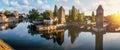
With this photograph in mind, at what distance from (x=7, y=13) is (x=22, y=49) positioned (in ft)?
447

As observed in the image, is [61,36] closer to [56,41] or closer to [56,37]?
[56,37]

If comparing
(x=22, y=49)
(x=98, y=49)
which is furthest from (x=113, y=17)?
(x=22, y=49)

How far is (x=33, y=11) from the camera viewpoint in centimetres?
15088

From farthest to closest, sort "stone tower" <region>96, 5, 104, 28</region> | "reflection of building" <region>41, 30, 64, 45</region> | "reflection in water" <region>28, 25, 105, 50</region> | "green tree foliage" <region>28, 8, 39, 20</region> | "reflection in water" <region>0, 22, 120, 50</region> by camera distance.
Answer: "green tree foliage" <region>28, 8, 39, 20</region> → "stone tower" <region>96, 5, 104, 28</region> → "reflection of building" <region>41, 30, 64, 45</region> → "reflection in water" <region>28, 25, 105, 50</region> → "reflection in water" <region>0, 22, 120, 50</region>

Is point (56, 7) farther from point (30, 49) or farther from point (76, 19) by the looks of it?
point (30, 49)

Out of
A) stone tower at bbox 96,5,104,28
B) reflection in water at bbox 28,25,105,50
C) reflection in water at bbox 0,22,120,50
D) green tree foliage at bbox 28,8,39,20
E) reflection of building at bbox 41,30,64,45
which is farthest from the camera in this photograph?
green tree foliage at bbox 28,8,39,20

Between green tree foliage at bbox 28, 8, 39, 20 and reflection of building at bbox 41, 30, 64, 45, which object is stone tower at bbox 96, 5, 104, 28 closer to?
reflection of building at bbox 41, 30, 64, 45

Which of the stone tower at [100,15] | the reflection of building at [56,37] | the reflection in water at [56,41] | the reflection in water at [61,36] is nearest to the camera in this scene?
the reflection in water at [56,41]

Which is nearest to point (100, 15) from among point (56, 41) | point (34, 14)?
point (56, 41)

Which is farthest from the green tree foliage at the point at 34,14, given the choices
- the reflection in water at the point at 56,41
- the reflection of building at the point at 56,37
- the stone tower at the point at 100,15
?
the reflection of building at the point at 56,37

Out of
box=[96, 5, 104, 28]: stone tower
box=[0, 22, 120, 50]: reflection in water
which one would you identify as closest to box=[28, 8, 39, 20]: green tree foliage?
box=[96, 5, 104, 28]: stone tower

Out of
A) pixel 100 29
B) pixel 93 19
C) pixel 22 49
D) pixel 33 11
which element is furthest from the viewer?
pixel 33 11

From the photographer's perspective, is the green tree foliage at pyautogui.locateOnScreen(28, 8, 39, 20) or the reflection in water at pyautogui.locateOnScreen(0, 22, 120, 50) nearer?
the reflection in water at pyautogui.locateOnScreen(0, 22, 120, 50)

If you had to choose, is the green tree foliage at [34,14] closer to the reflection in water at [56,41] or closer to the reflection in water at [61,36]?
the reflection in water at [61,36]
